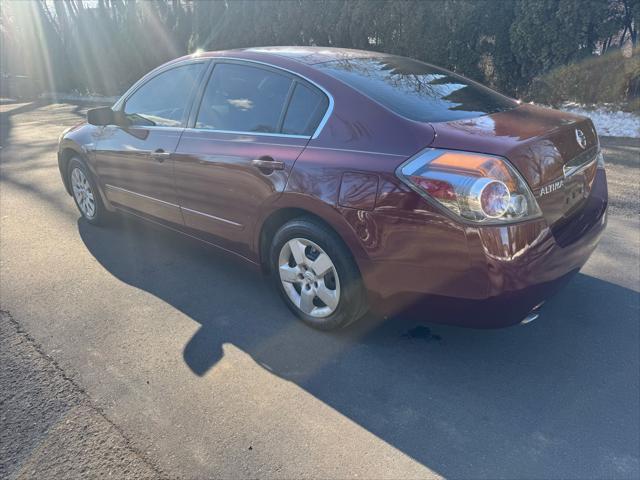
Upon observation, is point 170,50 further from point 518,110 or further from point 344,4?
point 518,110

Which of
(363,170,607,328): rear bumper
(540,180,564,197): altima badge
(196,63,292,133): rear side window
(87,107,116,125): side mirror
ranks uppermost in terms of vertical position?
(196,63,292,133): rear side window

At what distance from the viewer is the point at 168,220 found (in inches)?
167

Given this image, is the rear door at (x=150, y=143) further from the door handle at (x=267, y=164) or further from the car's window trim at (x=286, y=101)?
the door handle at (x=267, y=164)

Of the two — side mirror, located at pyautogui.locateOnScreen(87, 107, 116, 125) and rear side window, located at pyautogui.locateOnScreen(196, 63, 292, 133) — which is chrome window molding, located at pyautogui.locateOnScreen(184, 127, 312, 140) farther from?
side mirror, located at pyautogui.locateOnScreen(87, 107, 116, 125)

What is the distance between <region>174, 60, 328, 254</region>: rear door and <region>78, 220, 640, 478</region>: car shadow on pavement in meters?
0.42

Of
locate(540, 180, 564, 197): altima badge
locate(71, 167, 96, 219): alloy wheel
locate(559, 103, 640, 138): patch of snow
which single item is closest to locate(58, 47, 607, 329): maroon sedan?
locate(540, 180, 564, 197): altima badge

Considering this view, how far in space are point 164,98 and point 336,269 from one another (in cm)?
219

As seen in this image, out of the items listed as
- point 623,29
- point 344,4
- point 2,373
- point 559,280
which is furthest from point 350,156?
point 344,4

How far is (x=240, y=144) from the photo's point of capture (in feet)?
11.4

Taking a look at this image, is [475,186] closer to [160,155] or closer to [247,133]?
[247,133]

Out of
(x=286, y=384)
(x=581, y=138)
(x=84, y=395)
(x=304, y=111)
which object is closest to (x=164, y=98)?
(x=304, y=111)

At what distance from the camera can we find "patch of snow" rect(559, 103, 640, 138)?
8.38m

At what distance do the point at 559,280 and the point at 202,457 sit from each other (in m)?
1.94

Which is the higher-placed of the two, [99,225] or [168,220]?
[168,220]
